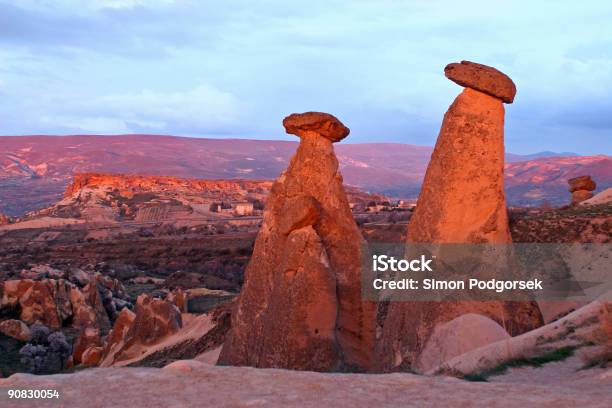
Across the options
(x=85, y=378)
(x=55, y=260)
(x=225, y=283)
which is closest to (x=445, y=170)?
(x=85, y=378)

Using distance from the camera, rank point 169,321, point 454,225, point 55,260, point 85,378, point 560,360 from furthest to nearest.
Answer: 1. point 55,260
2. point 169,321
3. point 454,225
4. point 560,360
5. point 85,378

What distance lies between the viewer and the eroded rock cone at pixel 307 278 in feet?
29.8

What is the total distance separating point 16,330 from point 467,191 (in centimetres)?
1261

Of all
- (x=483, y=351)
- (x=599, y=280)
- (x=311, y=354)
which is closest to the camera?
(x=483, y=351)

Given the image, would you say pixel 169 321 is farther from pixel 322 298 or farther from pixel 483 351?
pixel 483 351

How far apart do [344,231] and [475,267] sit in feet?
5.49

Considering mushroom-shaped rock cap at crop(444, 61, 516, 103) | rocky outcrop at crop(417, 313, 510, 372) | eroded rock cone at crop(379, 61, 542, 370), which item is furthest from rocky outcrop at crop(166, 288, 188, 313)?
mushroom-shaped rock cap at crop(444, 61, 516, 103)

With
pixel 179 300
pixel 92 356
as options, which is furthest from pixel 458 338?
pixel 179 300

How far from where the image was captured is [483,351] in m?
7.38

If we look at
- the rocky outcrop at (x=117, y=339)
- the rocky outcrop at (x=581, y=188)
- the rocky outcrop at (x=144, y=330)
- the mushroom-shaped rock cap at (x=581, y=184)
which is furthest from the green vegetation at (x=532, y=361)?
the mushroom-shaped rock cap at (x=581, y=184)

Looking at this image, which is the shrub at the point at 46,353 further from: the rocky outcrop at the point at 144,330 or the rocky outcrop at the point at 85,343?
the rocky outcrop at the point at 144,330

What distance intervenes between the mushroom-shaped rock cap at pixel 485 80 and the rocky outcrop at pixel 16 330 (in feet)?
41.5

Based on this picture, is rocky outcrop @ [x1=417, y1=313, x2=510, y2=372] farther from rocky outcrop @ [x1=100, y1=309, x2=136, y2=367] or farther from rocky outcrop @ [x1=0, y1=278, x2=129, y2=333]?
rocky outcrop @ [x1=0, y1=278, x2=129, y2=333]

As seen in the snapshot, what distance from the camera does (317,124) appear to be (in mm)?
10109
